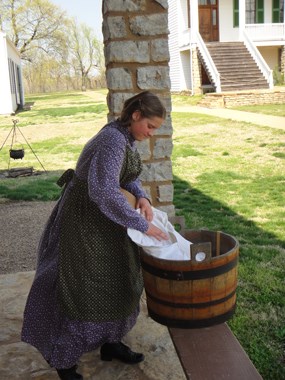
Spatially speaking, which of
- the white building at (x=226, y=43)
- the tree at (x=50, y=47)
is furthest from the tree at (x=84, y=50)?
the white building at (x=226, y=43)

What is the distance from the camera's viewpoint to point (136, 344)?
10.4ft

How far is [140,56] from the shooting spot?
4008 millimetres

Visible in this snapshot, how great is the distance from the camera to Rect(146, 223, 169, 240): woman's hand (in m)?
2.50

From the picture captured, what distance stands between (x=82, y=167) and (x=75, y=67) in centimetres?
6666

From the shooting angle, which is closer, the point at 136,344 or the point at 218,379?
the point at 218,379

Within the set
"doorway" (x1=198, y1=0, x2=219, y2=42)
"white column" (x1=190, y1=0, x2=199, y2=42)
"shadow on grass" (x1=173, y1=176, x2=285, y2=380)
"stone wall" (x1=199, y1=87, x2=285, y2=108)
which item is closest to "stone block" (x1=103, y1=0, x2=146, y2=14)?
"shadow on grass" (x1=173, y1=176, x2=285, y2=380)

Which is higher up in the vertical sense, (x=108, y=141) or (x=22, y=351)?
(x=108, y=141)

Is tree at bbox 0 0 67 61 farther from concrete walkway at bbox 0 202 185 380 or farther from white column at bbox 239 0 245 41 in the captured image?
concrete walkway at bbox 0 202 185 380

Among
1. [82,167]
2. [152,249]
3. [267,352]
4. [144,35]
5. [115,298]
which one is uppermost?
[144,35]

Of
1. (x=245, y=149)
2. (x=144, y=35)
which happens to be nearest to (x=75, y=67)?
(x=245, y=149)

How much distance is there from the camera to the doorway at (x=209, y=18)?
85.6 ft

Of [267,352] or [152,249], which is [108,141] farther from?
[267,352]

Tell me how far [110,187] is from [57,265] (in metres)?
0.56

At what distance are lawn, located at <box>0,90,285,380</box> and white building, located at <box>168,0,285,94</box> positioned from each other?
547 cm
